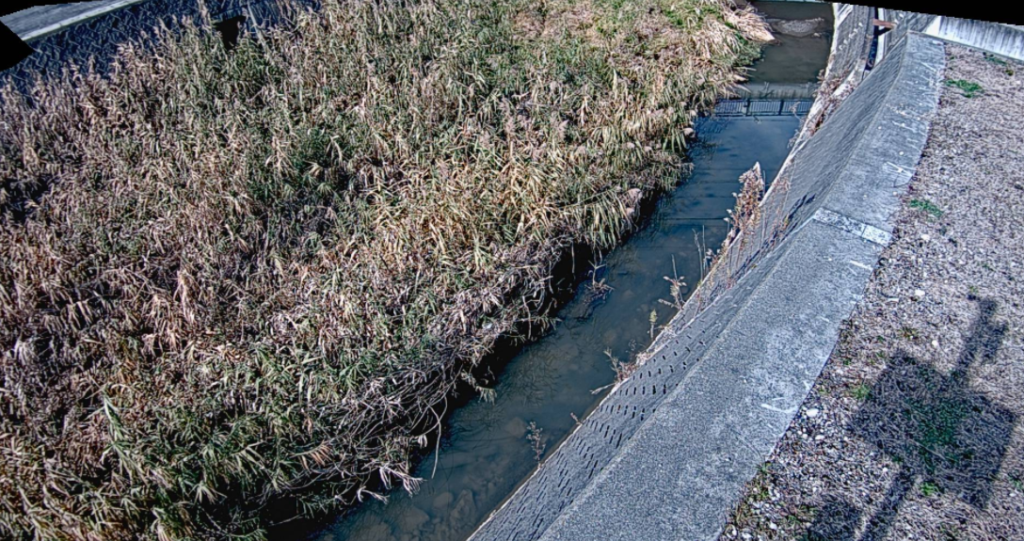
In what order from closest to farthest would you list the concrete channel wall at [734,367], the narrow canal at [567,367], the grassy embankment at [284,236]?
1. the concrete channel wall at [734,367]
2. the grassy embankment at [284,236]
3. the narrow canal at [567,367]

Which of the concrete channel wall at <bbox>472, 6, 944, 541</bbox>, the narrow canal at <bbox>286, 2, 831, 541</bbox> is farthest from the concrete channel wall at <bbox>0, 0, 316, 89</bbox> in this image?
the concrete channel wall at <bbox>472, 6, 944, 541</bbox>

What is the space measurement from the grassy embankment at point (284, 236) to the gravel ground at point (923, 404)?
289 cm

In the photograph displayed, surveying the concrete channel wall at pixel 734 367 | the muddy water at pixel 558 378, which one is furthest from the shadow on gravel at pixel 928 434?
the muddy water at pixel 558 378

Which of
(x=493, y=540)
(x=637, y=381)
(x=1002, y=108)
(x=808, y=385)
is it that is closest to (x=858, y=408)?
(x=808, y=385)

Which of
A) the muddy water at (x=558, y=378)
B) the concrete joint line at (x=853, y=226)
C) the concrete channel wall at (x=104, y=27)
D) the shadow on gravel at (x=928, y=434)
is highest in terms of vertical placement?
the concrete channel wall at (x=104, y=27)

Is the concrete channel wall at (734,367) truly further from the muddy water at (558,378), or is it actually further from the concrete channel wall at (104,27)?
the concrete channel wall at (104,27)

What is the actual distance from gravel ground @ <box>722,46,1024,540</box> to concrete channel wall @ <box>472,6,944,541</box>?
0.47ft

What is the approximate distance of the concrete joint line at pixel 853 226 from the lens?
5359mm

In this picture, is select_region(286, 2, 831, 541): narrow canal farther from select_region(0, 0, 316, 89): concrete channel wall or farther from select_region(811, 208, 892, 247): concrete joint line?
select_region(0, 0, 316, 89): concrete channel wall

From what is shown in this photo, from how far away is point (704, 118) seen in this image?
9.98m

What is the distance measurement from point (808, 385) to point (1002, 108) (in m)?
4.90

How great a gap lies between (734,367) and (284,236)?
455 cm

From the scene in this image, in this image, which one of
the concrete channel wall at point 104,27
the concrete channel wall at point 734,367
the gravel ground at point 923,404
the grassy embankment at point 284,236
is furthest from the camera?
the concrete channel wall at point 104,27

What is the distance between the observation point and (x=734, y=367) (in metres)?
4.46
